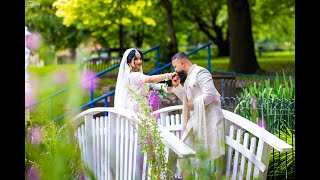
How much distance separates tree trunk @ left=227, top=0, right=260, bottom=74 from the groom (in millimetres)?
10221

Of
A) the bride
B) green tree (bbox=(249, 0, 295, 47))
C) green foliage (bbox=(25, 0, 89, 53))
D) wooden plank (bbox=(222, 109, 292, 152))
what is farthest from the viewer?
green tree (bbox=(249, 0, 295, 47))

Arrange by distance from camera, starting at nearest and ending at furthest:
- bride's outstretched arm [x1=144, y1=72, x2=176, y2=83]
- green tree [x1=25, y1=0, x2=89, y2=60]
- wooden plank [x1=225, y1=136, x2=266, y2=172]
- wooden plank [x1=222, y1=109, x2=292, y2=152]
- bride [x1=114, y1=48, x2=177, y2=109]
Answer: wooden plank [x1=222, y1=109, x2=292, y2=152] < wooden plank [x1=225, y1=136, x2=266, y2=172] < bride's outstretched arm [x1=144, y1=72, x2=176, y2=83] < bride [x1=114, y1=48, x2=177, y2=109] < green tree [x1=25, y1=0, x2=89, y2=60]

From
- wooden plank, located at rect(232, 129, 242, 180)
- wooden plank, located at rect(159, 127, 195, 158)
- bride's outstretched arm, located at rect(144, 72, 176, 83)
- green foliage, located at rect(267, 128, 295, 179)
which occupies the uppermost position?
bride's outstretched arm, located at rect(144, 72, 176, 83)

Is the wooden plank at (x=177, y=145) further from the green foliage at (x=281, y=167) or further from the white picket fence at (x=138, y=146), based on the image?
the green foliage at (x=281, y=167)

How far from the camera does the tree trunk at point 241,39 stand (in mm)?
15344

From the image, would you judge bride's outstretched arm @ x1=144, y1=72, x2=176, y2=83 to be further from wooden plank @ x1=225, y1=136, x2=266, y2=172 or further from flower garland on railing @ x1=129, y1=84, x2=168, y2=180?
wooden plank @ x1=225, y1=136, x2=266, y2=172

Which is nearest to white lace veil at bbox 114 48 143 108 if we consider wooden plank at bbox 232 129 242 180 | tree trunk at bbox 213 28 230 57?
wooden plank at bbox 232 129 242 180

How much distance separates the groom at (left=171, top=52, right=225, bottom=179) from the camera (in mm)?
5000

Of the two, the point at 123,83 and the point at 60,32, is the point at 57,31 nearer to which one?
the point at 60,32

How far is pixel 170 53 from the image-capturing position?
1466 centimetres

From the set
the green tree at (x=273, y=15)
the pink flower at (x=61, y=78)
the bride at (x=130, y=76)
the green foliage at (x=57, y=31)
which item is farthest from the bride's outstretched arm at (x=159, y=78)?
the green foliage at (x=57, y=31)

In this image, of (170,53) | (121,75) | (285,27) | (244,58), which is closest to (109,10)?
(170,53)
